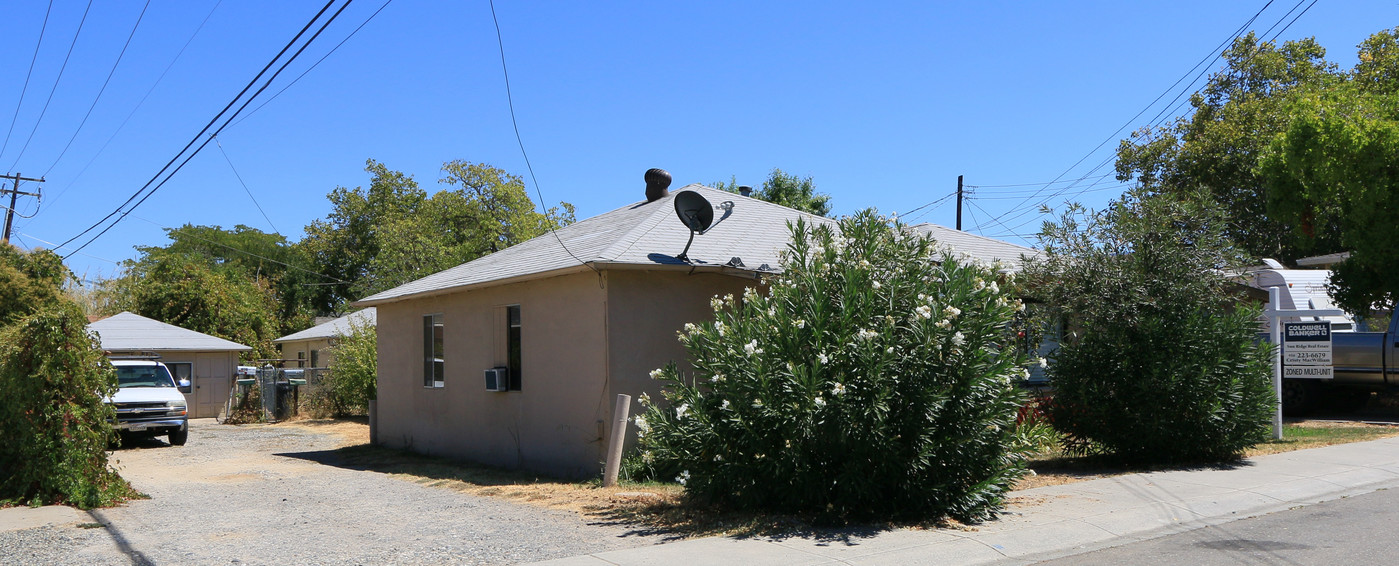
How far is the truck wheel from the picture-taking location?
1870 cm

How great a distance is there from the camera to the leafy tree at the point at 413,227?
120 feet

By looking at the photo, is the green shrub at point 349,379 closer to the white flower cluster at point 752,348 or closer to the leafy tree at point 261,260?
the white flower cluster at point 752,348

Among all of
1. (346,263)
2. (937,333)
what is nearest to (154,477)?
(937,333)

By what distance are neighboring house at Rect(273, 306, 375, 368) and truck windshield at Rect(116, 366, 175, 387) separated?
7819 mm

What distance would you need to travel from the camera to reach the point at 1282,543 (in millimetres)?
7711

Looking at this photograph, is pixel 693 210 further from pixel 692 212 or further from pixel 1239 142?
pixel 1239 142

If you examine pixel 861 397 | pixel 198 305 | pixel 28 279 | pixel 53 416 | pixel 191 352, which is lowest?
pixel 53 416

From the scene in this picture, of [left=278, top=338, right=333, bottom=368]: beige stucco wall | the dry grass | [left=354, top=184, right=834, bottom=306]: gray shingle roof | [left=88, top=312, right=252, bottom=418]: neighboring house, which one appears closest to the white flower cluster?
the dry grass

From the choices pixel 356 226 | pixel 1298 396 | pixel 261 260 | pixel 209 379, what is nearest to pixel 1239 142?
Result: pixel 1298 396

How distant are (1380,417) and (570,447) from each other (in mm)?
15567

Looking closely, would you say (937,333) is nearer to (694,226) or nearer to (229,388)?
(694,226)

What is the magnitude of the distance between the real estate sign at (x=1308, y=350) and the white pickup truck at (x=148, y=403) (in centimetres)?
2035

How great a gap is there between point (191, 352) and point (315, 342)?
7.74 metres

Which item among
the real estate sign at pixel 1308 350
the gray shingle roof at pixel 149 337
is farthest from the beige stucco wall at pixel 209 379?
the real estate sign at pixel 1308 350
